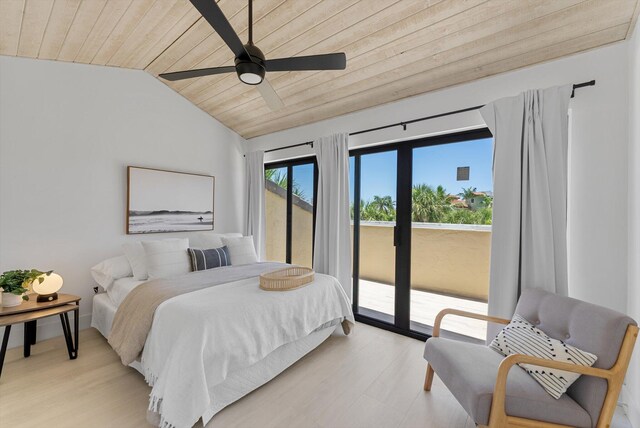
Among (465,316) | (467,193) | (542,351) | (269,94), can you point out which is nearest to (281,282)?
(465,316)

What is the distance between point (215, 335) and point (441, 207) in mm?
2413

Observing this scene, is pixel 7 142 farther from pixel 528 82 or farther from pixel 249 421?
pixel 528 82

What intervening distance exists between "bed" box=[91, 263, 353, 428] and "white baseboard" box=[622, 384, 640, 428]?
2042mm

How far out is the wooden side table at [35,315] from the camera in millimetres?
2049

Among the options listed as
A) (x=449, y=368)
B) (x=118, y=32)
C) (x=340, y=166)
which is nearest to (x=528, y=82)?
(x=340, y=166)

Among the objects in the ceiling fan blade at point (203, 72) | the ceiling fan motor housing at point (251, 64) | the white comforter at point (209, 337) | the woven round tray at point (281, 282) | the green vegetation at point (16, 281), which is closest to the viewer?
the white comforter at point (209, 337)

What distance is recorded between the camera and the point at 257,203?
14.2 feet

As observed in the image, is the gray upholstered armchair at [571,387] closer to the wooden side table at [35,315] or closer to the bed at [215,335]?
the bed at [215,335]

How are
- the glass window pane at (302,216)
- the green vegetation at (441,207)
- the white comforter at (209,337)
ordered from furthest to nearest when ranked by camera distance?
the glass window pane at (302,216)
the green vegetation at (441,207)
the white comforter at (209,337)

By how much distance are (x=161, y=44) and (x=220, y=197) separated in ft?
6.86

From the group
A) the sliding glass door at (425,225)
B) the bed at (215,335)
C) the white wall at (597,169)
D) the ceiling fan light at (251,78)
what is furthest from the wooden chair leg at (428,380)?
the ceiling fan light at (251,78)

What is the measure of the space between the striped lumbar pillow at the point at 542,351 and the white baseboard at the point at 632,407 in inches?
28.0

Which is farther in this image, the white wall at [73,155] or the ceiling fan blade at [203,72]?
the white wall at [73,155]

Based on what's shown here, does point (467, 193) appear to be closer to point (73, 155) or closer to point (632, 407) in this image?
point (632, 407)
